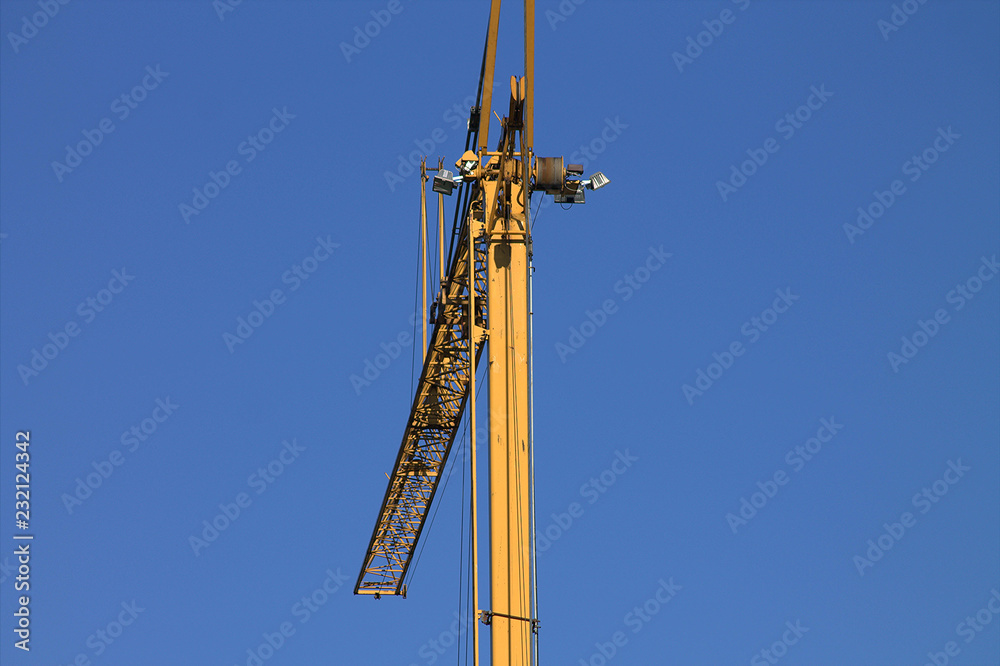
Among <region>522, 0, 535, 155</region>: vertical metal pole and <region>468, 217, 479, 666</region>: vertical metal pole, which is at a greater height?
<region>522, 0, 535, 155</region>: vertical metal pole

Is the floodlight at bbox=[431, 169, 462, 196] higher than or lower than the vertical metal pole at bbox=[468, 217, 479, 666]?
higher

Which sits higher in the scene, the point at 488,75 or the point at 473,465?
the point at 488,75

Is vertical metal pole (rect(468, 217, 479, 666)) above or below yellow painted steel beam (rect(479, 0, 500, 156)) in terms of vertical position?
below

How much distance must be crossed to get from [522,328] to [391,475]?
1851cm

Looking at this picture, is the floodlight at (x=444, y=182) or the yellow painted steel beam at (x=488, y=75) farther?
the floodlight at (x=444, y=182)

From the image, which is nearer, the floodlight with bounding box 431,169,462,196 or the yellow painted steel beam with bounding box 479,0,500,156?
the yellow painted steel beam with bounding box 479,0,500,156

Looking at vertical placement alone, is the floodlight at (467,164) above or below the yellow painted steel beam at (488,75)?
below

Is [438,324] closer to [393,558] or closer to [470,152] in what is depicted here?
[470,152]

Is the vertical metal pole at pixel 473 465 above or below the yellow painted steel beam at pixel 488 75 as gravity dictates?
below

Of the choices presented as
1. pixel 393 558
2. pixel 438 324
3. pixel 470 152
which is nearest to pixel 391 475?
pixel 393 558

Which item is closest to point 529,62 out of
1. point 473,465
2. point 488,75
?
point 488,75

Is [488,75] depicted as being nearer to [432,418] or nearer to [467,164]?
[467,164]

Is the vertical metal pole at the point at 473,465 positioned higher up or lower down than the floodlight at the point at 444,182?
lower down

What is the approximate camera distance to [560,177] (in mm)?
27797
